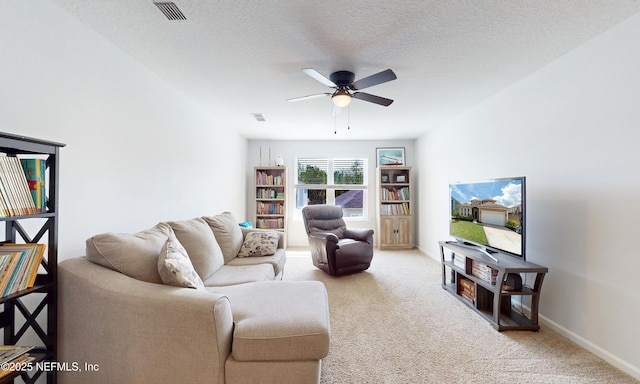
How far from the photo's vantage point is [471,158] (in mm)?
3555

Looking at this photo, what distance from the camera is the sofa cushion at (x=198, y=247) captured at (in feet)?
7.10

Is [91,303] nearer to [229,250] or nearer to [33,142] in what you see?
[33,142]

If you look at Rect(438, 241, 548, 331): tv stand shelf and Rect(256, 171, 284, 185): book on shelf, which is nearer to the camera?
Rect(438, 241, 548, 331): tv stand shelf

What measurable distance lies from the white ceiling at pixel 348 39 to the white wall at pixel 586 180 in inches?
9.5

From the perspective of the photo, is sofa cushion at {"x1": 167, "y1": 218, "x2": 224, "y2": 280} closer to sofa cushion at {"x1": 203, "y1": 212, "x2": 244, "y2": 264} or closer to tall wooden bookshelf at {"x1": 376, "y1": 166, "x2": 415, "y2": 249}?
sofa cushion at {"x1": 203, "y1": 212, "x2": 244, "y2": 264}

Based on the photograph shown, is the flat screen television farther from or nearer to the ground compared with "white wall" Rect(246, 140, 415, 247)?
nearer to the ground

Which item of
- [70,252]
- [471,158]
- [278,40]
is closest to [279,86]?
[278,40]

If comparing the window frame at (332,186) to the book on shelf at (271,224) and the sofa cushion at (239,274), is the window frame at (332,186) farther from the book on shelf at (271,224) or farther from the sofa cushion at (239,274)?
the sofa cushion at (239,274)

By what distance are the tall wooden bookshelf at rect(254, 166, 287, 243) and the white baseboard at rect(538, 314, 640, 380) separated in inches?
163

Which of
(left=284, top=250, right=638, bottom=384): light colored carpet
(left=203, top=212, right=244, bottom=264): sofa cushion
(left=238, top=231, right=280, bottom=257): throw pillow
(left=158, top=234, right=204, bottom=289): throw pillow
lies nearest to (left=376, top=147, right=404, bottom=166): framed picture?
(left=284, top=250, right=638, bottom=384): light colored carpet

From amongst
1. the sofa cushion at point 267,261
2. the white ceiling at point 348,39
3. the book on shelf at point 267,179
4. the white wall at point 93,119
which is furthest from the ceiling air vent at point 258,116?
the sofa cushion at point 267,261

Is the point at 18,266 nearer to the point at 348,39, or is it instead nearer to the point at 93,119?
the point at 93,119

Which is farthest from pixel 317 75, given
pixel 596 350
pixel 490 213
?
pixel 596 350

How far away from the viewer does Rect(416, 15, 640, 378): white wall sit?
1739 mm
